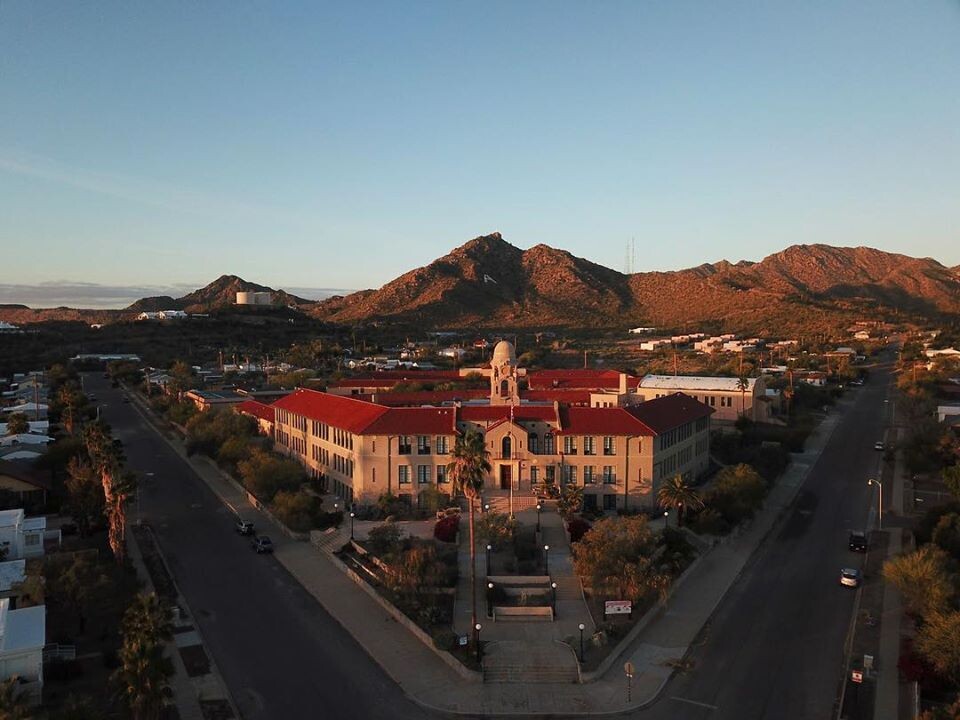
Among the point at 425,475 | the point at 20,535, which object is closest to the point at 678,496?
the point at 425,475

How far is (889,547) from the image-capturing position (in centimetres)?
Result: 4028

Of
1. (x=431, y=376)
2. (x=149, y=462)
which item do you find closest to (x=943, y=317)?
(x=431, y=376)

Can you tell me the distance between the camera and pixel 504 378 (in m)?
56.0

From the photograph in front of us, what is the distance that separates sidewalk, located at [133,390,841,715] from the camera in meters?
25.0

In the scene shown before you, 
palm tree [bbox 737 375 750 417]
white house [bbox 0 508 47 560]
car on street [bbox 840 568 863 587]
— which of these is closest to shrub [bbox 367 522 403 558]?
white house [bbox 0 508 47 560]

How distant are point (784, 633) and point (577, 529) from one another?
11970 millimetres

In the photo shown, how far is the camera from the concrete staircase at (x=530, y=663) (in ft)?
86.8

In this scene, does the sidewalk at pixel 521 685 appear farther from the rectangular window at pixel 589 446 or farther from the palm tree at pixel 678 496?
the rectangular window at pixel 589 446

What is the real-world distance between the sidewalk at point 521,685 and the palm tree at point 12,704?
1133 cm

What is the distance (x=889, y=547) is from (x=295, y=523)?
32.1 metres

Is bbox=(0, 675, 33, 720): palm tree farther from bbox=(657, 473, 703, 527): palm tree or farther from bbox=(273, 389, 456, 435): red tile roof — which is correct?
bbox=(657, 473, 703, 527): palm tree

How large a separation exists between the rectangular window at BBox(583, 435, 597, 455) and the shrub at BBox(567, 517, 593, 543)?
667 cm

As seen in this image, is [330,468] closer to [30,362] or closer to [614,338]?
[30,362]

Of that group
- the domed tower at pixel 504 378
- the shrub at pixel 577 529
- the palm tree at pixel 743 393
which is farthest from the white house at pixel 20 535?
the palm tree at pixel 743 393
